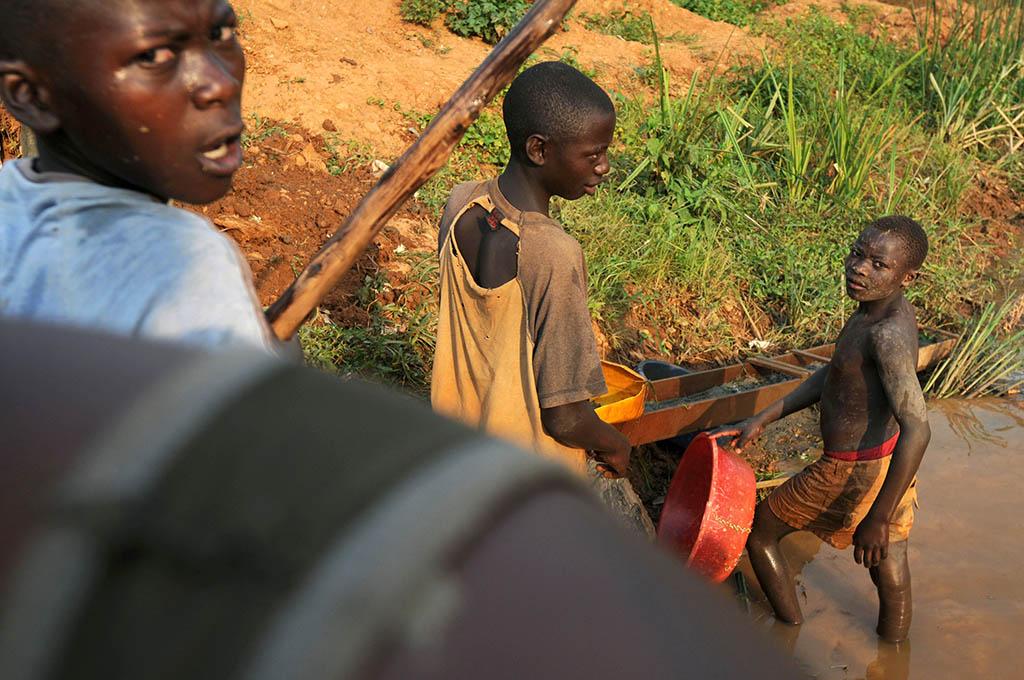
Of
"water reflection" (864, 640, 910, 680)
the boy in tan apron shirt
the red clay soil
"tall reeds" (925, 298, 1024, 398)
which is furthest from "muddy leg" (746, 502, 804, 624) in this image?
"tall reeds" (925, 298, 1024, 398)

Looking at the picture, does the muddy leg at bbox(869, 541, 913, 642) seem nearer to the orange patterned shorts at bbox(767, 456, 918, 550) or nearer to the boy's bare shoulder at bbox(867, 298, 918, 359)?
the orange patterned shorts at bbox(767, 456, 918, 550)

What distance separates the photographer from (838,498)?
3402mm

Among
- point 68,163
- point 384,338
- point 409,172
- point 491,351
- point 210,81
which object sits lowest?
point 384,338

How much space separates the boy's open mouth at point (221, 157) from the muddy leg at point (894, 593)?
2954 millimetres

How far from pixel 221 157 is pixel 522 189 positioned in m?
1.55

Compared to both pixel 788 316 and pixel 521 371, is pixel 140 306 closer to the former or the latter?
pixel 521 371

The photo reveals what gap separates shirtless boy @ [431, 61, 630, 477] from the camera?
244cm

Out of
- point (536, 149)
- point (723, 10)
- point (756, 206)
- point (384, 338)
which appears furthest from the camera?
point (723, 10)

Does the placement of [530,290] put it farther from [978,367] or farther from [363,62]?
[363,62]

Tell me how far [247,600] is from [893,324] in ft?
10.5

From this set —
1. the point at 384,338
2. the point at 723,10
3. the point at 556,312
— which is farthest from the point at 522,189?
the point at 723,10

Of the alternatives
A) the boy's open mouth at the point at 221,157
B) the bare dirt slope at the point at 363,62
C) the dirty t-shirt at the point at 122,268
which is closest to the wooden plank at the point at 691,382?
the bare dirt slope at the point at 363,62

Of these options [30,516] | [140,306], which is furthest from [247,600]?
[140,306]

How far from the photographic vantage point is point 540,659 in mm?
363
